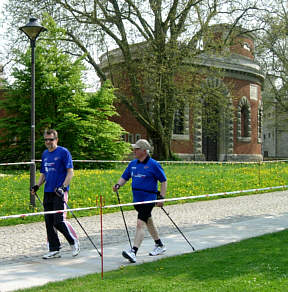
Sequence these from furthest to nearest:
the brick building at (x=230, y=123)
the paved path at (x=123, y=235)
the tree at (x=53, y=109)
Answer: the brick building at (x=230, y=123) → the tree at (x=53, y=109) → the paved path at (x=123, y=235)

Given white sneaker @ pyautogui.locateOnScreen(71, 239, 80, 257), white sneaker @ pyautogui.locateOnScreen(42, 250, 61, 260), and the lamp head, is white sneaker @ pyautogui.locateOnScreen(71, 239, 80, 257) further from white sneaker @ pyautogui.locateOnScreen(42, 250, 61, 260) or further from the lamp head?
the lamp head

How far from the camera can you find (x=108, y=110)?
27875 millimetres

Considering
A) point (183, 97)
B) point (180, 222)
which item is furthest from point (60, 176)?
point (183, 97)

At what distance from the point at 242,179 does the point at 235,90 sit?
22.2 meters

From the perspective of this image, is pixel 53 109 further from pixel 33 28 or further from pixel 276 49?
pixel 276 49

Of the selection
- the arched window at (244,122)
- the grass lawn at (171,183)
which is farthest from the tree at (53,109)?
the arched window at (244,122)

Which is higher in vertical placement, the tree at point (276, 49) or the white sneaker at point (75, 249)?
the tree at point (276, 49)

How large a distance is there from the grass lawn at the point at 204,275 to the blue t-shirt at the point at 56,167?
1918 mm

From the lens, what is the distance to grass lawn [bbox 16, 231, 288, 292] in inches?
243

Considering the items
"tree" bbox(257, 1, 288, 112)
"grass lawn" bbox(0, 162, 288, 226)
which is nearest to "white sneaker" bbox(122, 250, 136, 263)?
"grass lawn" bbox(0, 162, 288, 226)

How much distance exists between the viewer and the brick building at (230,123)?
127 feet

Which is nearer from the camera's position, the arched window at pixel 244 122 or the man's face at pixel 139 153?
the man's face at pixel 139 153

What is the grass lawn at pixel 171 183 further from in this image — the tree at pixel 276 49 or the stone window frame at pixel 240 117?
the stone window frame at pixel 240 117

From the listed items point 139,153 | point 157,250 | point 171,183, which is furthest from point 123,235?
point 171,183
